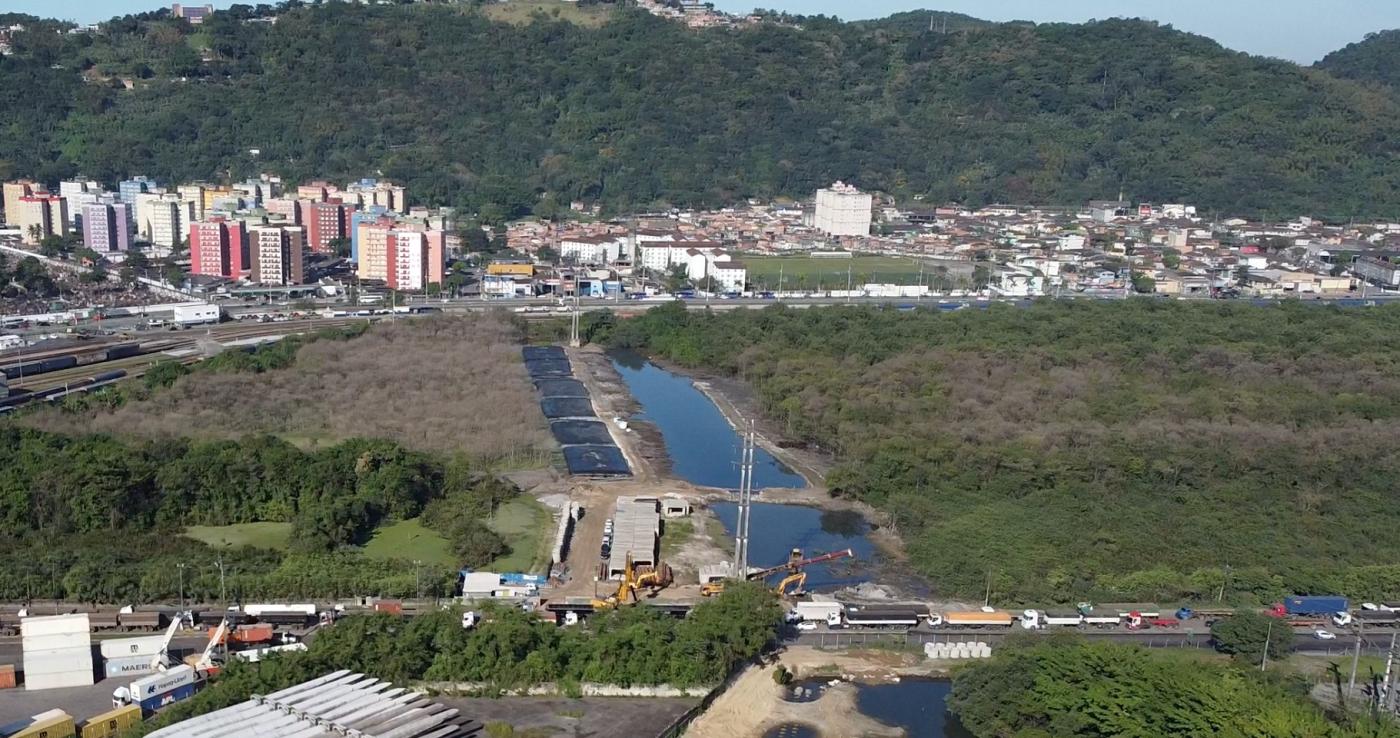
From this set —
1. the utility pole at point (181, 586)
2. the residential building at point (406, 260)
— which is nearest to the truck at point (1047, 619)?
the utility pole at point (181, 586)

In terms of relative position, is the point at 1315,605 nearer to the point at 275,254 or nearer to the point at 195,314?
the point at 195,314

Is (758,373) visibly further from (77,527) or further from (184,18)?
(184,18)

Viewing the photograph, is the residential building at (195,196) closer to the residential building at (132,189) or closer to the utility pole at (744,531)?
the residential building at (132,189)

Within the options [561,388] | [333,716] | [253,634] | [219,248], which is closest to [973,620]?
[333,716]

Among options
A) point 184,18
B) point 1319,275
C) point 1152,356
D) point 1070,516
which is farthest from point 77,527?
point 184,18

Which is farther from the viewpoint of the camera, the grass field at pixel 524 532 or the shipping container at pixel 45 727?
the grass field at pixel 524 532
